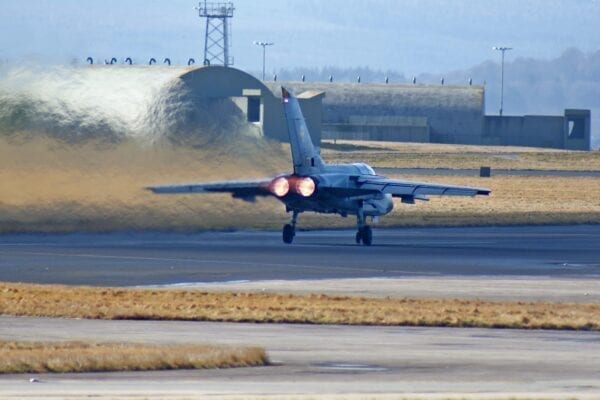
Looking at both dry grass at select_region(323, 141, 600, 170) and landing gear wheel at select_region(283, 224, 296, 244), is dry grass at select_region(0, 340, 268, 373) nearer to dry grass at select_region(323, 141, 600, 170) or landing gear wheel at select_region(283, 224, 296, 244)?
landing gear wheel at select_region(283, 224, 296, 244)

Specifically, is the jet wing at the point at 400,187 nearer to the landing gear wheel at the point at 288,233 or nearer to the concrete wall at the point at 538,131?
the landing gear wheel at the point at 288,233

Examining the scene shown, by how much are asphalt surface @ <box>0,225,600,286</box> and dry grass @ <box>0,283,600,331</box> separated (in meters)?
3.81

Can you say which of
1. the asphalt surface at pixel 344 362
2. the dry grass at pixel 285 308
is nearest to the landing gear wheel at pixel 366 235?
the dry grass at pixel 285 308

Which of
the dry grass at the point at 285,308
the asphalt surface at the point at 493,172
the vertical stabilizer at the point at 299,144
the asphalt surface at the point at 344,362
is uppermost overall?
the vertical stabilizer at the point at 299,144

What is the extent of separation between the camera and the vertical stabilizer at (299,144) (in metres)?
49.5

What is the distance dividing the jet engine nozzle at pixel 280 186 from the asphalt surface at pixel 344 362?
22.2m

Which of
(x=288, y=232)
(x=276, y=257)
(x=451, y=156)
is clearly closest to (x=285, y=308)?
(x=276, y=257)

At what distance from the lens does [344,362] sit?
823 inches

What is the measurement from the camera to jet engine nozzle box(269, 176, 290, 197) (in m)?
48.3

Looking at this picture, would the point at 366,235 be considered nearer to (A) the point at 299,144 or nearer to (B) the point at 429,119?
(A) the point at 299,144

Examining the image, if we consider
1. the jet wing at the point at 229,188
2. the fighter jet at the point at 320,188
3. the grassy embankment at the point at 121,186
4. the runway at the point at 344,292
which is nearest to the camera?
the runway at the point at 344,292

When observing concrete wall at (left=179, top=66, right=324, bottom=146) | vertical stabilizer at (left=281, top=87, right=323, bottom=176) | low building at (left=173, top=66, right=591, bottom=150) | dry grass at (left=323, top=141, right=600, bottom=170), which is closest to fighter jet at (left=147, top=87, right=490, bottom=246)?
vertical stabilizer at (left=281, top=87, right=323, bottom=176)

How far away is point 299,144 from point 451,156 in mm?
78246

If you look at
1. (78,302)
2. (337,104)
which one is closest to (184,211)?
(78,302)
